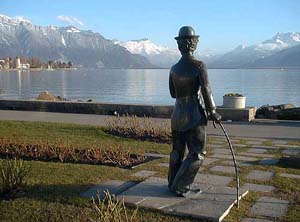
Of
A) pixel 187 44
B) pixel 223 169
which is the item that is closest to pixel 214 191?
pixel 223 169

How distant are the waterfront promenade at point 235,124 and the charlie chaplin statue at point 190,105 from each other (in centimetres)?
721

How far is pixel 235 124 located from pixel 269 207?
991 cm

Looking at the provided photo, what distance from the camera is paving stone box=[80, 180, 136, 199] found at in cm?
627

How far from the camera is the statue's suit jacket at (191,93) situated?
5.82 metres

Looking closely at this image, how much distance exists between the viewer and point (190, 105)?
593 centimetres

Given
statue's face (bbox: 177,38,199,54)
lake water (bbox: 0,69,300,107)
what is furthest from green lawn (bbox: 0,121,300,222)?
lake water (bbox: 0,69,300,107)

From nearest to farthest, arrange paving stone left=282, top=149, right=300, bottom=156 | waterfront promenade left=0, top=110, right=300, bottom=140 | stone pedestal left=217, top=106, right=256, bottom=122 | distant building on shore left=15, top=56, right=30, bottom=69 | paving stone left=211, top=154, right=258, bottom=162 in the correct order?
paving stone left=211, top=154, right=258, bottom=162, paving stone left=282, top=149, right=300, bottom=156, waterfront promenade left=0, top=110, right=300, bottom=140, stone pedestal left=217, top=106, right=256, bottom=122, distant building on shore left=15, top=56, right=30, bottom=69

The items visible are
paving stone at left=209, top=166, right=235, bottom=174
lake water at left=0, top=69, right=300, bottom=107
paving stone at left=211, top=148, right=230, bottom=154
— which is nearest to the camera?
paving stone at left=209, top=166, right=235, bottom=174

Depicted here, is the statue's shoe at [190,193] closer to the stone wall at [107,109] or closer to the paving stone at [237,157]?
the paving stone at [237,157]

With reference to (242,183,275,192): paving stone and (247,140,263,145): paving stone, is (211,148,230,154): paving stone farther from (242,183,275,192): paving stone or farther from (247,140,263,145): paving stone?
(242,183,275,192): paving stone

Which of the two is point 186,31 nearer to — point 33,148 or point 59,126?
point 33,148

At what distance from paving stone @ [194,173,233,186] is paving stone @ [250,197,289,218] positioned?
3.07 ft

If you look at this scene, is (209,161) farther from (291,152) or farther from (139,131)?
(139,131)

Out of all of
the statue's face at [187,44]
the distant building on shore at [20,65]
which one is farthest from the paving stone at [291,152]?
the distant building on shore at [20,65]
